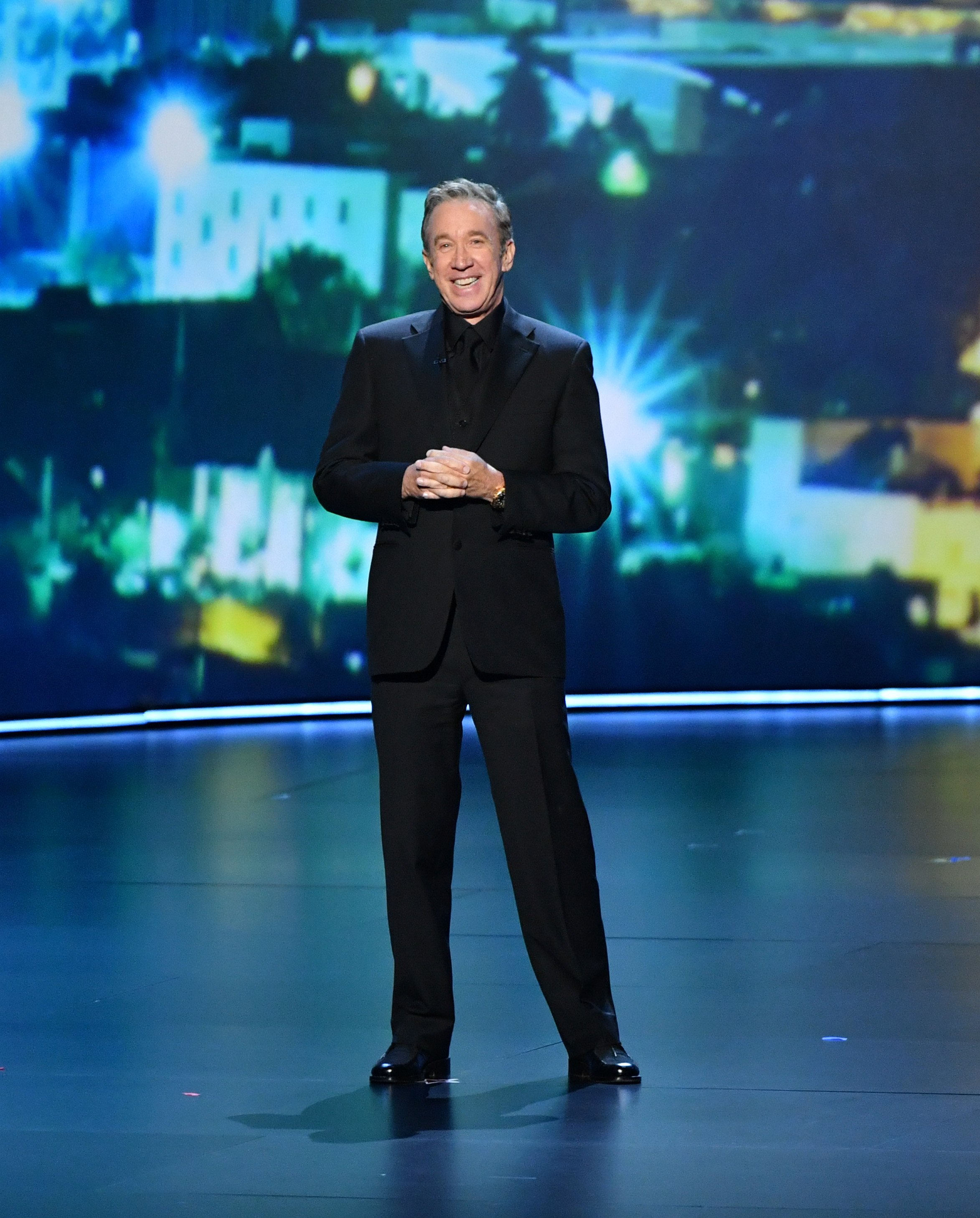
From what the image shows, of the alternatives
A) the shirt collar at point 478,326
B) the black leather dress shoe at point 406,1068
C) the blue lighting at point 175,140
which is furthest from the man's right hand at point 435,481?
the blue lighting at point 175,140

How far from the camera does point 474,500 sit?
3.52 m

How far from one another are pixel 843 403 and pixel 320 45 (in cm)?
324

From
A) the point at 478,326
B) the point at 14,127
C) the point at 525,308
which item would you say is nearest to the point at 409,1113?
the point at 478,326

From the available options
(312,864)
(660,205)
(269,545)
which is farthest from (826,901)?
(660,205)

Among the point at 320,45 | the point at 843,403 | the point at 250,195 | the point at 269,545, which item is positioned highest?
the point at 320,45

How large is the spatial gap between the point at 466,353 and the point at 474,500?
289 millimetres

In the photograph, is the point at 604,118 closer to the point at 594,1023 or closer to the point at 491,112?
the point at 491,112

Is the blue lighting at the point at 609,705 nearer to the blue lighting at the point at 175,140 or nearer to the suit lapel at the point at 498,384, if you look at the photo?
the blue lighting at the point at 175,140

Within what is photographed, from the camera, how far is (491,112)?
10555 millimetres

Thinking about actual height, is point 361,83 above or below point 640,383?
above

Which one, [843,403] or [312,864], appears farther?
[843,403]

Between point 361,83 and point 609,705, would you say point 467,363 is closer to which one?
point 361,83

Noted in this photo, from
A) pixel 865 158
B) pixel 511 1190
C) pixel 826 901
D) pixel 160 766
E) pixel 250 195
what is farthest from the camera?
pixel 865 158

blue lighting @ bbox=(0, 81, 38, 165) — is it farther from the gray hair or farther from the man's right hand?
the man's right hand
